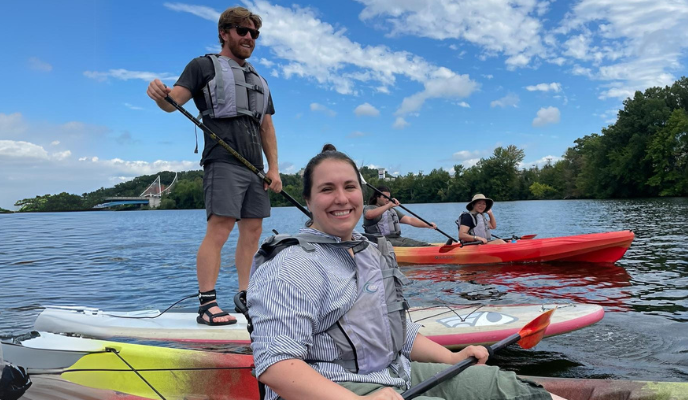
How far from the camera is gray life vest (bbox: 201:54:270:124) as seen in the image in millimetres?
3779

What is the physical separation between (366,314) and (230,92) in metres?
2.63

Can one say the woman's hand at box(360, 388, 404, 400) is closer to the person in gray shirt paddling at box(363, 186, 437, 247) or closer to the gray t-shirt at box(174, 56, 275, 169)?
the gray t-shirt at box(174, 56, 275, 169)

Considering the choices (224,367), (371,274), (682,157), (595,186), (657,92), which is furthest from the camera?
(595,186)

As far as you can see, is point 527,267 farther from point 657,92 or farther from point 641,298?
point 657,92

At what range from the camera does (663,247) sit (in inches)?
Result: 465

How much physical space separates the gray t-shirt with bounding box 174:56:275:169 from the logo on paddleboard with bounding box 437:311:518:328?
2154 mm

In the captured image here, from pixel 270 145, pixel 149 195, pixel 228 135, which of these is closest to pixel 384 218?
pixel 270 145

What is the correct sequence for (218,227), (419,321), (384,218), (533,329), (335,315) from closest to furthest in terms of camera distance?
(335,315) → (533,329) → (218,227) → (419,321) → (384,218)

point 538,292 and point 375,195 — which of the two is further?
point 375,195

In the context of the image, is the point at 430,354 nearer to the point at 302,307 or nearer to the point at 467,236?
the point at 302,307

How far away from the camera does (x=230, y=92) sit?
12.5 feet

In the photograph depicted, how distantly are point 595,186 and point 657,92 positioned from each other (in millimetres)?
13188

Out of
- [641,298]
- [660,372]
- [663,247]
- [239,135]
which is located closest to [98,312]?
[239,135]

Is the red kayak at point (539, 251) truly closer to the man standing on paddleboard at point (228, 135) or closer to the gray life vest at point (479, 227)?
the gray life vest at point (479, 227)
